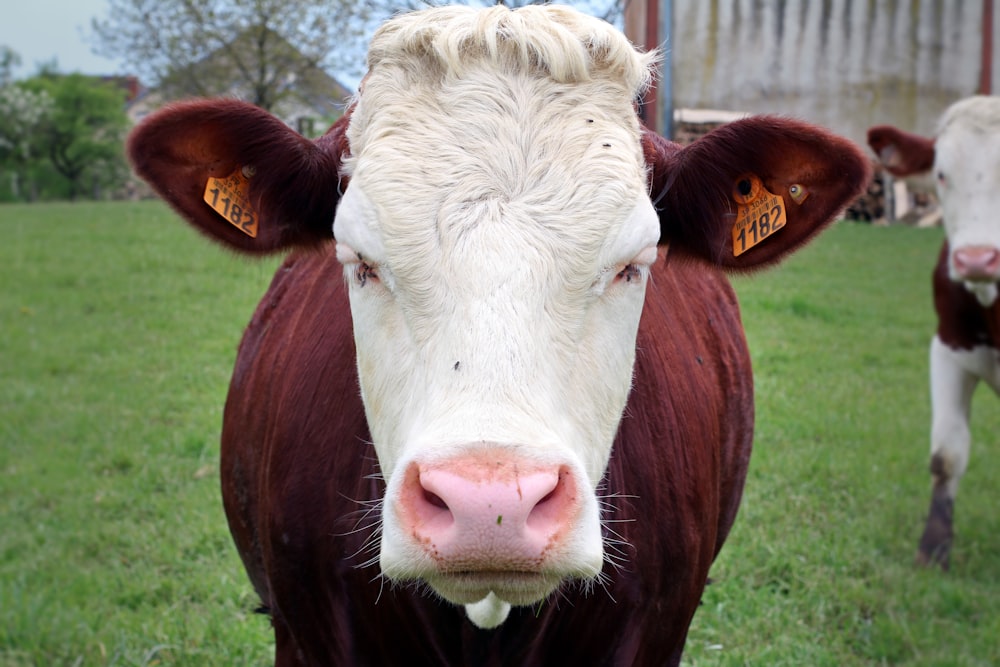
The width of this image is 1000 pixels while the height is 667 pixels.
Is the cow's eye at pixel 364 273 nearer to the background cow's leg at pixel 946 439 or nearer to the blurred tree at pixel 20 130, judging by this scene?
the background cow's leg at pixel 946 439

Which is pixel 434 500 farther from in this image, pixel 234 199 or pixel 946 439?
pixel 946 439

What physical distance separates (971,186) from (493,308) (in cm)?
482

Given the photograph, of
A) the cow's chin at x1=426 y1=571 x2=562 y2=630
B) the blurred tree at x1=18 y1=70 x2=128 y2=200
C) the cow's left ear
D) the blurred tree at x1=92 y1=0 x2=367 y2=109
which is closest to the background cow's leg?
the cow's left ear

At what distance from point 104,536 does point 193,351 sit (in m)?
3.68

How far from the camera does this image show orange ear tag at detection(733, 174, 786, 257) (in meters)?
2.54

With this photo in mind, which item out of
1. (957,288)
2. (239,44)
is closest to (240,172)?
(957,288)

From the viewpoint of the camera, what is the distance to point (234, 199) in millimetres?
2461

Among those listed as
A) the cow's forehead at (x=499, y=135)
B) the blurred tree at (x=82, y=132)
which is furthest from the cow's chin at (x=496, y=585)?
the blurred tree at (x=82, y=132)

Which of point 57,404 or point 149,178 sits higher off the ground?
point 149,178

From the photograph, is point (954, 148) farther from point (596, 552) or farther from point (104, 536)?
point (104, 536)

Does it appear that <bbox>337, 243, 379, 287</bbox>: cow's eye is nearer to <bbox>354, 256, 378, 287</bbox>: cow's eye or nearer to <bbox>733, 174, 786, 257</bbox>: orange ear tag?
<bbox>354, 256, 378, 287</bbox>: cow's eye

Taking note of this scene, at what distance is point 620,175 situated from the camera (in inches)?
82.2

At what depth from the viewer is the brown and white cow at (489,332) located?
171cm

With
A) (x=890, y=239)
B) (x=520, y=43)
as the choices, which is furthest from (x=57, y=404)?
(x=890, y=239)
